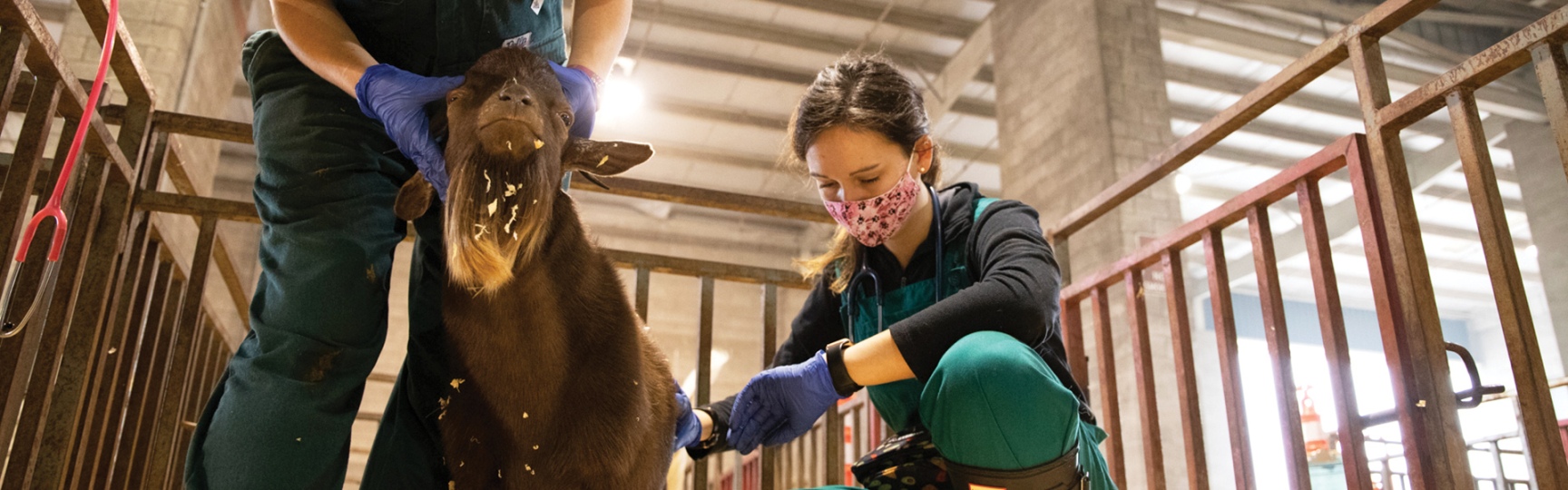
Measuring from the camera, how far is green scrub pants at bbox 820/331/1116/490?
1653 millimetres

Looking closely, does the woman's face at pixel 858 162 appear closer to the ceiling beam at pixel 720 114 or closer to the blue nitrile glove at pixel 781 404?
the blue nitrile glove at pixel 781 404

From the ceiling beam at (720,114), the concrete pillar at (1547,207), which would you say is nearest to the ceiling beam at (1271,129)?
the concrete pillar at (1547,207)

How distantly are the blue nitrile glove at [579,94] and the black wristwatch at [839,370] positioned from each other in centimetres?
62

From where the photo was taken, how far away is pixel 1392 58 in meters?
11.3

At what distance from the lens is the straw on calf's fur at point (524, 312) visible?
165cm

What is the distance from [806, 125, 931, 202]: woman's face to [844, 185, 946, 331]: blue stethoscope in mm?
103

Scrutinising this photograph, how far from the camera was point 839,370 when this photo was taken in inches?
79.3

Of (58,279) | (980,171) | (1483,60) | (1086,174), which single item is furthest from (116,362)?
(980,171)

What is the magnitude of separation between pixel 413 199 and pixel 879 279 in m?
1.04

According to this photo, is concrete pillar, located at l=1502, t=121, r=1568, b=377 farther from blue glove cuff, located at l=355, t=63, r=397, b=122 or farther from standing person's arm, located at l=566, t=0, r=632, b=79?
blue glove cuff, located at l=355, t=63, r=397, b=122

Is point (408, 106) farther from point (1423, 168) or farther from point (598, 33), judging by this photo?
point (1423, 168)

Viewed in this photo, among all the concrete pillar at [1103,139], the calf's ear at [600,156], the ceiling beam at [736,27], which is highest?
the ceiling beam at [736,27]

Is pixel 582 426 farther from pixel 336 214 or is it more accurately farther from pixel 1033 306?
pixel 1033 306

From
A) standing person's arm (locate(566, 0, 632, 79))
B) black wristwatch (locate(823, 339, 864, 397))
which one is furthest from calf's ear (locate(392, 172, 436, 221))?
black wristwatch (locate(823, 339, 864, 397))
